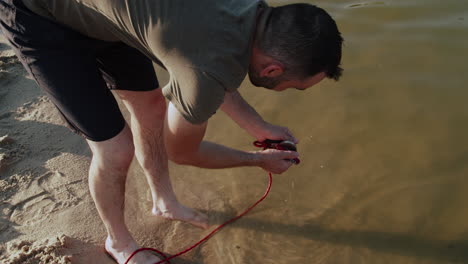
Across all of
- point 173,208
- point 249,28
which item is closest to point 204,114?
point 249,28

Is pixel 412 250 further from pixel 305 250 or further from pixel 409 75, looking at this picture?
pixel 409 75

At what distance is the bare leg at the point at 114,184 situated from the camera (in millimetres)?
1958

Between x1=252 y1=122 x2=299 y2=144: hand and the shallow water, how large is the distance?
481mm

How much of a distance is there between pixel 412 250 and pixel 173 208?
1.37 metres

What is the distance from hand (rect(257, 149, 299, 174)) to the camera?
233 cm

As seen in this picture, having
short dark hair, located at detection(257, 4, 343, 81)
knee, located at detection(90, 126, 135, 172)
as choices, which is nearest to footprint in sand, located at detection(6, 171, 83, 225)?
knee, located at detection(90, 126, 135, 172)

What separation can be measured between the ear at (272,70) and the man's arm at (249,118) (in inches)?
20.8

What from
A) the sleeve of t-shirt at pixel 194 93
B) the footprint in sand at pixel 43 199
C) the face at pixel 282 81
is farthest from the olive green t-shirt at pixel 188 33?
the footprint in sand at pixel 43 199

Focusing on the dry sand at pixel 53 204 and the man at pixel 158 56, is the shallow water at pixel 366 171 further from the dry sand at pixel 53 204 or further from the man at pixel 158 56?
the man at pixel 158 56

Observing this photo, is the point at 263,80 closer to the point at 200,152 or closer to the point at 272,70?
the point at 272,70

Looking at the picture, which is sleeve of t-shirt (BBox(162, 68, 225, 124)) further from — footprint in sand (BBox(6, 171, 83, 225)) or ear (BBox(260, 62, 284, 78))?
footprint in sand (BBox(6, 171, 83, 225))

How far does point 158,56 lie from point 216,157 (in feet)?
2.39

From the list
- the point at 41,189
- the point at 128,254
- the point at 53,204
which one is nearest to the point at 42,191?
the point at 41,189

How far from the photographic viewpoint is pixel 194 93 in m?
1.64
